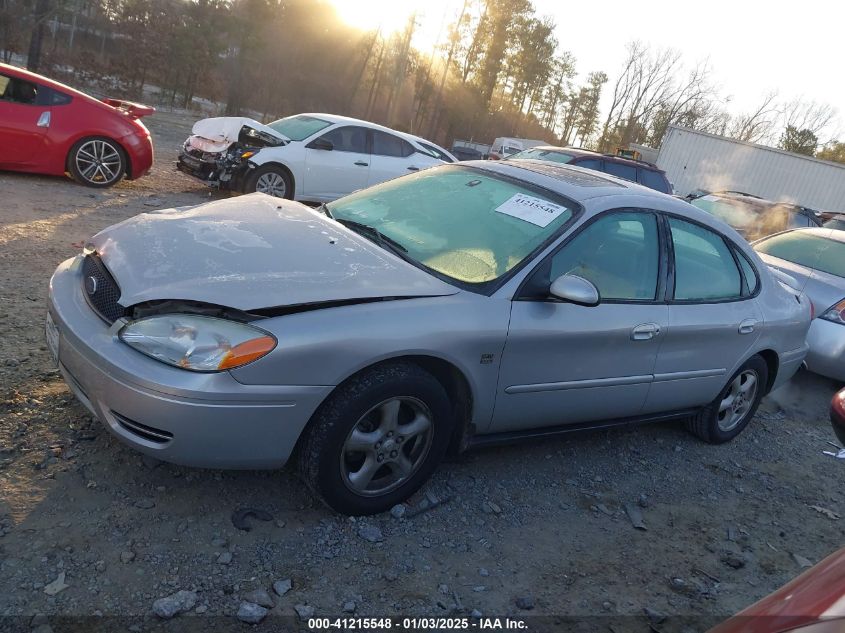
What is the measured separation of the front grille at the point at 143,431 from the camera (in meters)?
2.58

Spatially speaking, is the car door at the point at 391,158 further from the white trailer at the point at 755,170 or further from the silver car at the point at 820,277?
the white trailer at the point at 755,170

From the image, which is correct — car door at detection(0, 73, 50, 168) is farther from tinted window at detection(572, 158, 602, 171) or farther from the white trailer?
the white trailer

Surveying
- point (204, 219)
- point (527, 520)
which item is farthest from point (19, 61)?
point (527, 520)

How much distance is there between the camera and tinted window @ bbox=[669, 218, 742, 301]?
13.0 feet

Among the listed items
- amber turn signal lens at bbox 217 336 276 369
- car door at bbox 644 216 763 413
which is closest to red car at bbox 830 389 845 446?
car door at bbox 644 216 763 413

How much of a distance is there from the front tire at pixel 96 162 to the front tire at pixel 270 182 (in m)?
1.63

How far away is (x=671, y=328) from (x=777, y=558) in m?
1.30

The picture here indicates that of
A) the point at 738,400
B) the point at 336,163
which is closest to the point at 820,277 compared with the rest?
the point at 738,400

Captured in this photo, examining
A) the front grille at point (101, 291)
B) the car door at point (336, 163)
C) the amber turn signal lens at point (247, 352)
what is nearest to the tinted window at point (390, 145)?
the car door at point (336, 163)

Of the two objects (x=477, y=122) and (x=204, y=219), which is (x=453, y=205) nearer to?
(x=204, y=219)

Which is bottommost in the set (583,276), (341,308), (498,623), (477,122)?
(498,623)

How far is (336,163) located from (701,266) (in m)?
6.92

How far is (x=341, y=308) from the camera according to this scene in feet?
9.03

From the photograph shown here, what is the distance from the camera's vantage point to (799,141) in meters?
55.8
